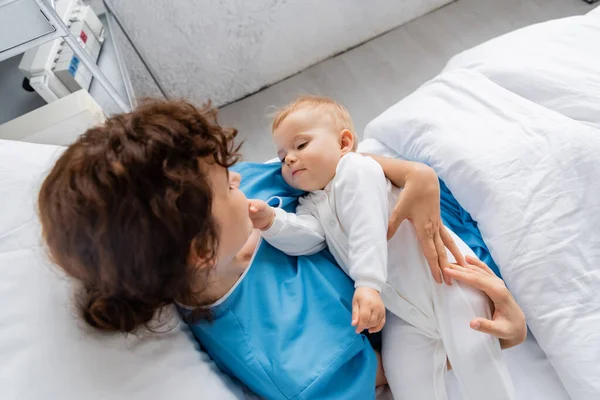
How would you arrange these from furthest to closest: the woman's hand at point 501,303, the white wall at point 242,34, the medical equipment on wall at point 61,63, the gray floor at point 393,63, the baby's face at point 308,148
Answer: the gray floor at point 393,63
the white wall at point 242,34
the medical equipment on wall at point 61,63
the baby's face at point 308,148
the woman's hand at point 501,303

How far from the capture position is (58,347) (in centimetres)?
61

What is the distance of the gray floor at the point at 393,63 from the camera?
181 centimetres

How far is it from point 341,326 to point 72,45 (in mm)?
861

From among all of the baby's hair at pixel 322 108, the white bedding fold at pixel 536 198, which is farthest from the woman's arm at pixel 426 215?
the baby's hair at pixel 322 108

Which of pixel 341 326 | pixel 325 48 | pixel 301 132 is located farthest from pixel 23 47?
pixel 325 48

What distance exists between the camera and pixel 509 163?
861mm

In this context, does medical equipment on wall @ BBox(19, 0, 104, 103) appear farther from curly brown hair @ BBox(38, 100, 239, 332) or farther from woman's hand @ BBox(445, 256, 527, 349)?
woman's hand @ BBox(445, 256, 527, 349)

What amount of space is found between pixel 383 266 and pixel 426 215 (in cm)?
13

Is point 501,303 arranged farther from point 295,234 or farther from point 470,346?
point 295,234

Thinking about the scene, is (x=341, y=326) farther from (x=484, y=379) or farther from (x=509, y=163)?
(x=509, y=163)

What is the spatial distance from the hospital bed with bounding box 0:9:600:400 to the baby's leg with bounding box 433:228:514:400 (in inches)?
3.7

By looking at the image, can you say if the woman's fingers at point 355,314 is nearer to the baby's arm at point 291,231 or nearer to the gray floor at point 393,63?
the baby's arm at point 291,231

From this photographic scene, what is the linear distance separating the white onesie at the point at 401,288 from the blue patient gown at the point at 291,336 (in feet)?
0.19

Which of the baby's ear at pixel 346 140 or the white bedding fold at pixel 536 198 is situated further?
the baby's ear at pixel 346 140
